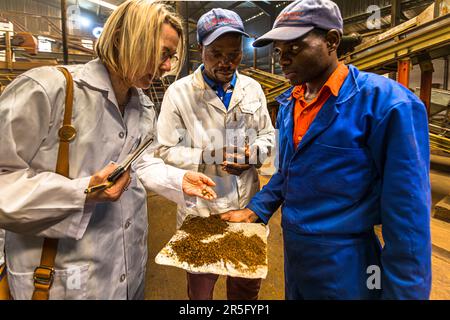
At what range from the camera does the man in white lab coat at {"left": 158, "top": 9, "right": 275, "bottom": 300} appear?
1.60 m

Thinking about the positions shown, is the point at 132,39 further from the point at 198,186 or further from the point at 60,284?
the point at 60,284

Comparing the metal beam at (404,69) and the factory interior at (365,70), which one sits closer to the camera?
the factory interior at (365,70)

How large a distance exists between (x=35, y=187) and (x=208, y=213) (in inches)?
39.9

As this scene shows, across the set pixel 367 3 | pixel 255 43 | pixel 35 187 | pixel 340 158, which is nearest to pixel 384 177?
pixel 340 158

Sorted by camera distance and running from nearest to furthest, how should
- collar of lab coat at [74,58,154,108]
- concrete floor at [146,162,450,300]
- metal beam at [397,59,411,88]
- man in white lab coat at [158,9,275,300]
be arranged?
collar of lab coat at [74,58,154,108]
man in white lab coat at [158,9,275,300]
concrete floor at [146,162,450,300]
metal beam at [397,59,411,88]

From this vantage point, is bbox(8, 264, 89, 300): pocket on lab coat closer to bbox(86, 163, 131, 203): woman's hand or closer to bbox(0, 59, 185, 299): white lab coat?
bbox(0, 59, 185, 299): white lab coat

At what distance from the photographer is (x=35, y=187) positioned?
797mm

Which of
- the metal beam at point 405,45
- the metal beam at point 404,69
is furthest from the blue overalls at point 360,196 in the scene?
the metal beam at point 404,69

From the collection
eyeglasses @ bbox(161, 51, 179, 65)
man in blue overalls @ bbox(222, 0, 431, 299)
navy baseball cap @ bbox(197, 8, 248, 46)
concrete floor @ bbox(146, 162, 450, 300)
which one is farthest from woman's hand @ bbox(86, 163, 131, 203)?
concrete floor @ bbox(146, 162, 450, 300)

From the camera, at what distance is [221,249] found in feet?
3.90

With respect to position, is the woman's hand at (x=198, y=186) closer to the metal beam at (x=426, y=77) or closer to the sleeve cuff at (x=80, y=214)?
the sleeve cuff at (x=80, y=214)

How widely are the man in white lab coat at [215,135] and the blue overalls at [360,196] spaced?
499 mm

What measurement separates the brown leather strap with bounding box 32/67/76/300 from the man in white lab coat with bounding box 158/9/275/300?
75 cm

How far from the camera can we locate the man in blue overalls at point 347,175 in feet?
2.79
